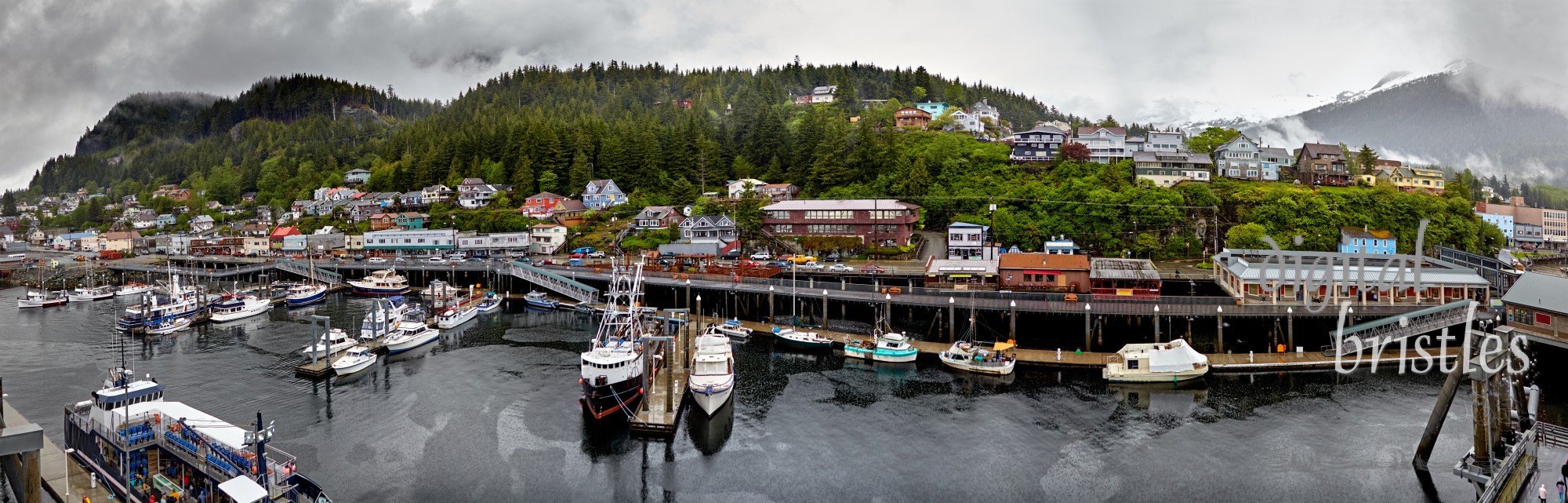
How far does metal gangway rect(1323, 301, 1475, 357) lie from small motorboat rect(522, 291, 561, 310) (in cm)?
5136

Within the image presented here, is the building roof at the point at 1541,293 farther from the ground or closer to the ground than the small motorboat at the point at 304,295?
farther from the ground

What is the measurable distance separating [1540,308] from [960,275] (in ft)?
99.5

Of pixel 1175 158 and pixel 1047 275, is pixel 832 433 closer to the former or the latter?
pixel 1047 275

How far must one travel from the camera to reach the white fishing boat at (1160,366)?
3753cm

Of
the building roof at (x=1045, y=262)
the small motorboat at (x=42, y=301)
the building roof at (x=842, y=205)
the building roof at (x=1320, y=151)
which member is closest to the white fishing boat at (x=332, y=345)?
the small motorboat at (x=42, y=301)

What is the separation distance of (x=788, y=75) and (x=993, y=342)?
121340 millimetres

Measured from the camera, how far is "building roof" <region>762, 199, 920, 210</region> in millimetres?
75375

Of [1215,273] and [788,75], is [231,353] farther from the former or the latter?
[788,75]

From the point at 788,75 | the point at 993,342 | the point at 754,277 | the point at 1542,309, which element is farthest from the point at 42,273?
the point at 1542,309

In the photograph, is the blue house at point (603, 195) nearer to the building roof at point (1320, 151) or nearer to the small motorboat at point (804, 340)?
the small motorboat at point (804, 340)

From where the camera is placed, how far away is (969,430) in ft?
104

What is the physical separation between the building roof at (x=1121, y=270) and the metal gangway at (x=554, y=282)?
3741 centimetres

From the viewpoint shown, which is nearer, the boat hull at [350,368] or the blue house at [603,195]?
the boat hull at [350,368]

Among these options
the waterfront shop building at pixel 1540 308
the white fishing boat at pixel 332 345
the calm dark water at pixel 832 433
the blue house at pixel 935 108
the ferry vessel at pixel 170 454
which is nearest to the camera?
the ferry vessel at pixel 170 454
